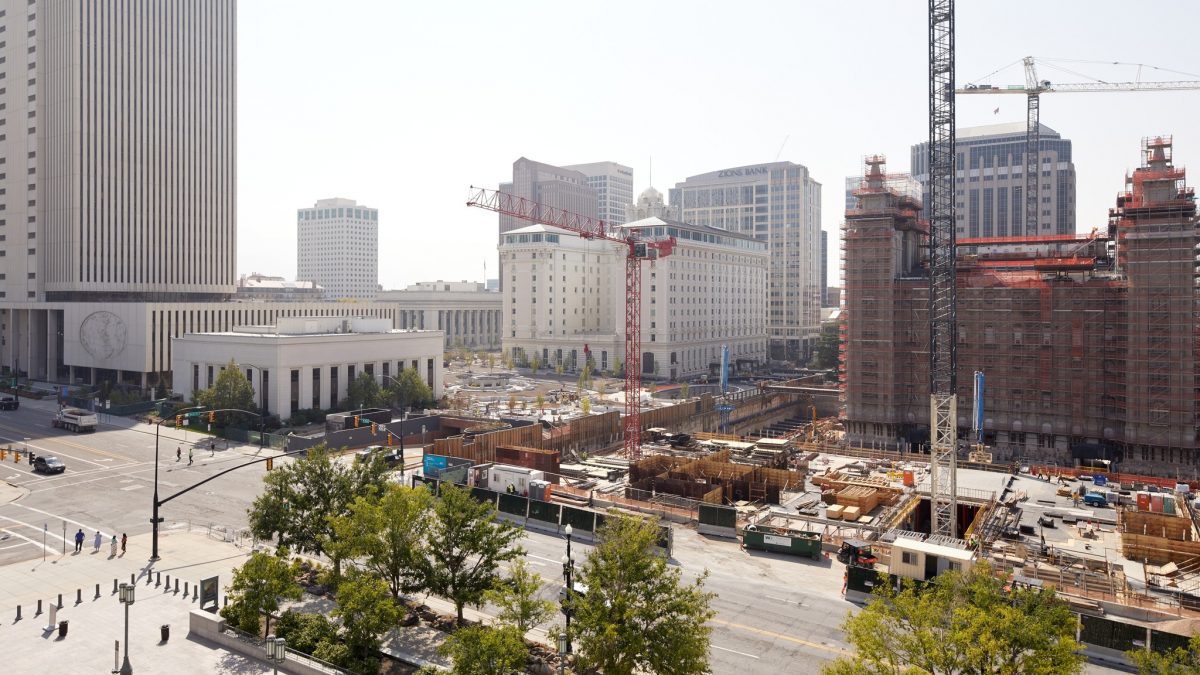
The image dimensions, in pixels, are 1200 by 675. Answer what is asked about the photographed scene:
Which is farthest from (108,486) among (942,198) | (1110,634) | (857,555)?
(942,198)

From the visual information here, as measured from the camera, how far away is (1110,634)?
3098cm

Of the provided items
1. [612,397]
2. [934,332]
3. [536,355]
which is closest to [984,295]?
[934,332]

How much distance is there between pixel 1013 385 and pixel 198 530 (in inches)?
3166

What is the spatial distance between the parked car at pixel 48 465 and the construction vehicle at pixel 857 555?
2284 inches

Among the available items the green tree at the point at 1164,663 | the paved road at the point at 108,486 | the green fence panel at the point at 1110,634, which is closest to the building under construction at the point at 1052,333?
the green fence panel at the point at 1110,634

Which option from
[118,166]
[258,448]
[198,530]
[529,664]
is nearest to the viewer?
[529,664]

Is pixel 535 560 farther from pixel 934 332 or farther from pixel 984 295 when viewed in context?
pixel 984 295

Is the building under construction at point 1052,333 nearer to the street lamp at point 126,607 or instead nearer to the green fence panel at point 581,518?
the green fence panel at point 581,518

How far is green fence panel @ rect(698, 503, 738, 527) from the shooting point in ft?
154

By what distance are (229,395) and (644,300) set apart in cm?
8657

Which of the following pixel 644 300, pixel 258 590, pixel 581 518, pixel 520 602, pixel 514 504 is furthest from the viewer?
pixel 644 300

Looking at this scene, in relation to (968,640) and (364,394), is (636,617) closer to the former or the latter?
(968,640)

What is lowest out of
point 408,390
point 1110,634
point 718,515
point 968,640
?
point 1110,634

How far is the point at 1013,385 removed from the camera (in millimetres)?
87562
